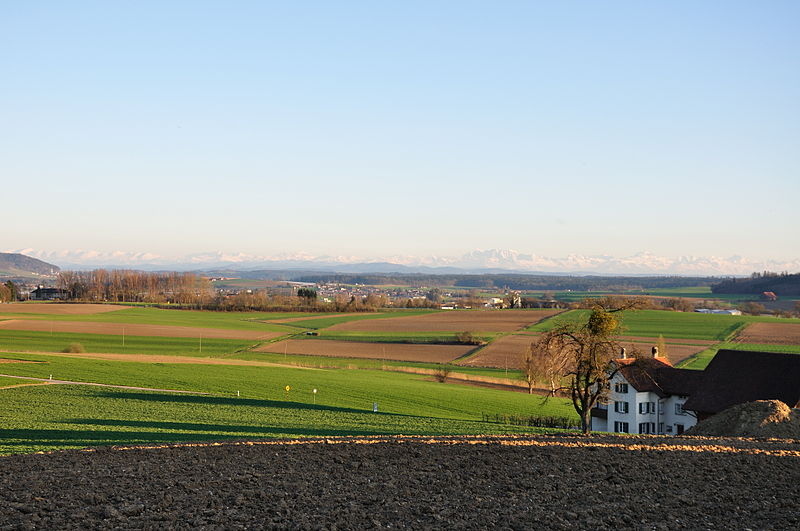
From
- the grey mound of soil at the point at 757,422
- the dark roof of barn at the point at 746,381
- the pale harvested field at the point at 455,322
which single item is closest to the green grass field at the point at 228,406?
the grey mound of soil at the point at 757,422

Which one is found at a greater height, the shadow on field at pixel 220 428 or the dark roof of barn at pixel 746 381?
the dark roof of barn at pixel 746 381

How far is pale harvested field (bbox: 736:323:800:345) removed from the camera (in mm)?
85312

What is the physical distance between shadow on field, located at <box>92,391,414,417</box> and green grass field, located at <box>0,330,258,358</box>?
34755mm

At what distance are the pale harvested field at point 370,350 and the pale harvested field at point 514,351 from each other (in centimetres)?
289

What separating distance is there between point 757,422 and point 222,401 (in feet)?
92.0

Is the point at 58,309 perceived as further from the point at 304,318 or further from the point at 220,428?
the point at 220,428

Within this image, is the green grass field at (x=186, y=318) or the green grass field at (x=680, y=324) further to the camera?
the green grass field at (x=186, y=318)

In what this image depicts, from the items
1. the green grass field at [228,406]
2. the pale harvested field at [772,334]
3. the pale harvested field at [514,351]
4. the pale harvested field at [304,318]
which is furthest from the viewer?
the pale harvested field at [304,318]

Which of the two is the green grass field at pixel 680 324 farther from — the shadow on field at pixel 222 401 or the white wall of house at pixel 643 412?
the shadow on field at pixel 222 401

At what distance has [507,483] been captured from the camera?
56.3ft

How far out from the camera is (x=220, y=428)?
31.6 metres

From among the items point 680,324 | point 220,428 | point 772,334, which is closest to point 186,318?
point 680,324

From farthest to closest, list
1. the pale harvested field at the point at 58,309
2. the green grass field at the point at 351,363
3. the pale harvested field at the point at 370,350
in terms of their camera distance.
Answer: the pale harvested field at the point at 58,309 < the pale harvested field at the point at 370,350 < the green grass field at the point at 351,363

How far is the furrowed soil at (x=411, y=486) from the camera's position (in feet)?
46.1
